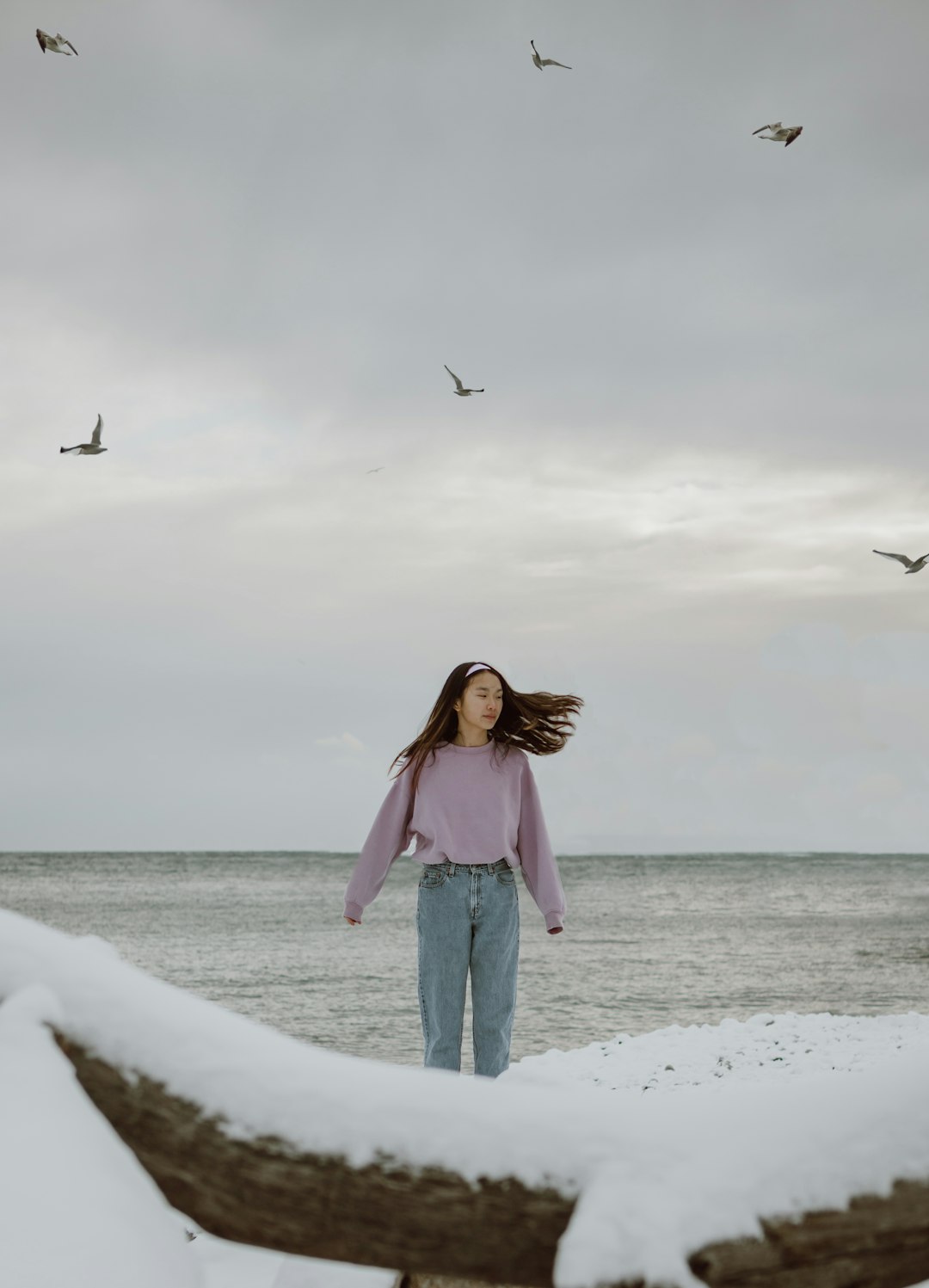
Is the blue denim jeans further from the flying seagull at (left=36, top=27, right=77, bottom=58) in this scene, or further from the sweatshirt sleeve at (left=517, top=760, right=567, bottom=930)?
the flying seagull at (left=36, top=27, right=77, bottom=58)

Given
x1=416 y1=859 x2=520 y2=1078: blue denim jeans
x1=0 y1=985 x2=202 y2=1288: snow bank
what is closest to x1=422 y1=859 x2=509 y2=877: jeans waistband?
x1=416 y1=859 x2=520 y2=1078: blue denim jeans

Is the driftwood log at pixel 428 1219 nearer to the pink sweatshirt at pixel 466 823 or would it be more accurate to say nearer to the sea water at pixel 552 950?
the pink sweatshirt at pixel 466 823

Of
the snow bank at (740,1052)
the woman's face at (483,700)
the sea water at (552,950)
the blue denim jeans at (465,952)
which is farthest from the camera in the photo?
the sea water at (552,950)

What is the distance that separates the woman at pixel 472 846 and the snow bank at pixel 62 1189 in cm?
254

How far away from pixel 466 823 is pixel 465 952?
557 millimetres

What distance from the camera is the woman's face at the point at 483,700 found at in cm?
483

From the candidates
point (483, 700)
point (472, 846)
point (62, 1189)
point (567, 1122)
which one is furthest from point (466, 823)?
point (567, 1122)

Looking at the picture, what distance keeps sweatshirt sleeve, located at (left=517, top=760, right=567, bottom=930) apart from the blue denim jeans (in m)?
0.19

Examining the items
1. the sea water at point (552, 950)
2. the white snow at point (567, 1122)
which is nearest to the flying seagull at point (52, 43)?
the white snow at point (567, 1122)

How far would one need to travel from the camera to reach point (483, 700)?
15.8ft

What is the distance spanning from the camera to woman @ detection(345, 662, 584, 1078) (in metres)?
4.67

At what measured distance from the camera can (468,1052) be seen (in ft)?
38.9

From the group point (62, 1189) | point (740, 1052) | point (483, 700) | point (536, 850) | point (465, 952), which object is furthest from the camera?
point (740, 1052)

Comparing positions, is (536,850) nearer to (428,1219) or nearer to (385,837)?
(385,837)
